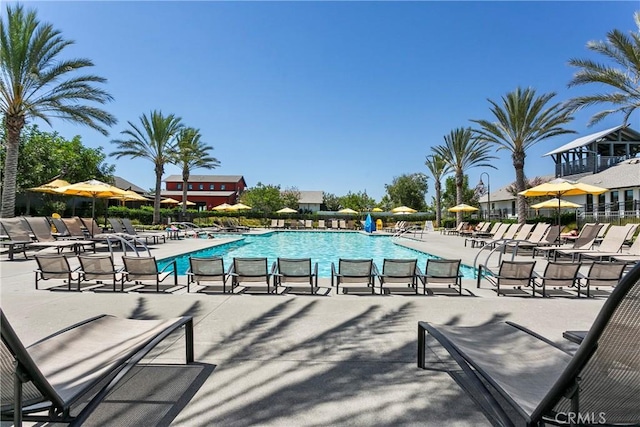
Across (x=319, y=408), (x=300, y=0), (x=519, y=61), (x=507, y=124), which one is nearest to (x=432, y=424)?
(x=319, y=408)

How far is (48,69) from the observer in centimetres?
1622

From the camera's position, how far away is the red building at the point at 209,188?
6512cm

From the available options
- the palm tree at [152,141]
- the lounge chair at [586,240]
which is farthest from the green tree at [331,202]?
the lounge chair at [586,240]

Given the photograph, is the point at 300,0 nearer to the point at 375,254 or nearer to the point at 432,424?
the point at 375,254

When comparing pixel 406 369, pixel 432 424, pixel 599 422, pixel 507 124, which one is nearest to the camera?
pixel 599 422

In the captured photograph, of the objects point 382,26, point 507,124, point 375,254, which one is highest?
point 382,26

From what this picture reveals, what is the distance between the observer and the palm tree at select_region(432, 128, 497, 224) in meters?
33.3

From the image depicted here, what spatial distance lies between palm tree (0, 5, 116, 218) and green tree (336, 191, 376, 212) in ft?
143

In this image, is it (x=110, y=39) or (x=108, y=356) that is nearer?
(x=108, y=356)

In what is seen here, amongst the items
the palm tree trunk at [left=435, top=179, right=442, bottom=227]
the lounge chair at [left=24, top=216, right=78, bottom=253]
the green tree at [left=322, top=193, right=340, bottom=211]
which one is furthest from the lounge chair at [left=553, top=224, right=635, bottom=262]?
the green tree at [left=322, top=193, right=340, bottom=211]

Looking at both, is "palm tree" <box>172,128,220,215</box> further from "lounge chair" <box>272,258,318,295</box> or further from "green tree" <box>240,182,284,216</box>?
"lounge chair" <box>272,258,318,295</box>

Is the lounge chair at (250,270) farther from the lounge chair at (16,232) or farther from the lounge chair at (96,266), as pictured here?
the lounge chair at (16,232)

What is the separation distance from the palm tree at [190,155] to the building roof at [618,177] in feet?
108

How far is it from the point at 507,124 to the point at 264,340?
75.5 ft
